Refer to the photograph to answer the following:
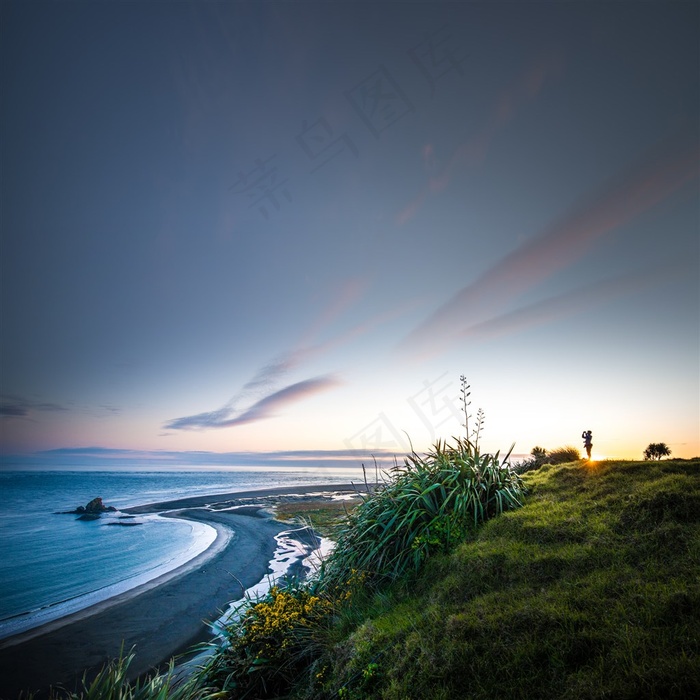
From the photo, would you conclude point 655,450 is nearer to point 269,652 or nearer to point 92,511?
point 269,652

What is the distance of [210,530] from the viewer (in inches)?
1029

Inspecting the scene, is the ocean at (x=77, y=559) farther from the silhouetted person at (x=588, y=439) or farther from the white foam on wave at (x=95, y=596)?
the silhouetted person at (x=588, y=439)

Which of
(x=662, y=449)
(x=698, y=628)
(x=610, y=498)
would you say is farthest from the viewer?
(x=662, y=449)

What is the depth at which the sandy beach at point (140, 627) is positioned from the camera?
9328 mm

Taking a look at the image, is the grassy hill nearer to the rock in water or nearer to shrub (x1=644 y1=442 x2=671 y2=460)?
shrub (x1=644 y1=442 x2=671 y2=460)

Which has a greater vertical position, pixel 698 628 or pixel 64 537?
pixel 698 628

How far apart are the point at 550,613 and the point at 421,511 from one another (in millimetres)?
3110

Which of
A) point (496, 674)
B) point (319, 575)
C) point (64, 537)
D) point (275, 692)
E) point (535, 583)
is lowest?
point (64, 537)

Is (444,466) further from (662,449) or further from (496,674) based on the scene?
(662,449)

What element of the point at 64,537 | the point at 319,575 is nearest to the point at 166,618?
the point at 319,575

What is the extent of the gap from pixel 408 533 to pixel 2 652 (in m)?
12.1

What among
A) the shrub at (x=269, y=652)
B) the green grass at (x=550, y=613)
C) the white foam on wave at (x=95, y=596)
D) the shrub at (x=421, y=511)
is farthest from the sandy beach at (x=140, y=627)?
the green grass at (x=550, y=613)

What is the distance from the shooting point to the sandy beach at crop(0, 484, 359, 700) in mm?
9328

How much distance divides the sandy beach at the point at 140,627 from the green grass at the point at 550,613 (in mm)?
2753
